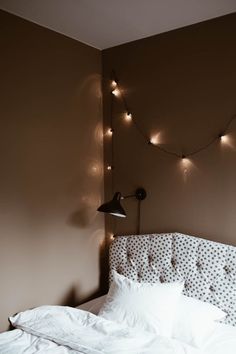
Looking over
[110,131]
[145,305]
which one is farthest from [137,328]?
[110,131]

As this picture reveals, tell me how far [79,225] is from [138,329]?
1.06 metres

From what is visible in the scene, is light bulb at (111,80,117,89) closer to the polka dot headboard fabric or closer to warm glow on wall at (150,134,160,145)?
warm glow on wall at (150,134,160,145)

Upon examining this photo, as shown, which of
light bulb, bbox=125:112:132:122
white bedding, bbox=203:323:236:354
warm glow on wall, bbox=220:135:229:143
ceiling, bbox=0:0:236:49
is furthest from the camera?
light bulb, bbox=125:112:132:122

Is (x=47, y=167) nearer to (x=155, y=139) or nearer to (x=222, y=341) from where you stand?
(x=155, y=139)

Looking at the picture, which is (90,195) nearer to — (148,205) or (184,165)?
(148,205)

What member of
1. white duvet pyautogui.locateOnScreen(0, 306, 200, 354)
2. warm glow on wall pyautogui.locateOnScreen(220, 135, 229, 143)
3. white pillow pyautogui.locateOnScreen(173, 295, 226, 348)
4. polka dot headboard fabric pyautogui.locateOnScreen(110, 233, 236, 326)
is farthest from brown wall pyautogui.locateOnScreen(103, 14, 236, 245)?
white duvet pyautogui.locateOnScreen(0, 306, 200, 354)

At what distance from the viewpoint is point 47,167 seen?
110 inches

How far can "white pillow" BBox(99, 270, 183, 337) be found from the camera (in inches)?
91.0

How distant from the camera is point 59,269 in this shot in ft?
9.52

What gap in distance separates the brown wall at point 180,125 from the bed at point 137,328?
0.18 m

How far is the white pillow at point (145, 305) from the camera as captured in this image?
2312mm

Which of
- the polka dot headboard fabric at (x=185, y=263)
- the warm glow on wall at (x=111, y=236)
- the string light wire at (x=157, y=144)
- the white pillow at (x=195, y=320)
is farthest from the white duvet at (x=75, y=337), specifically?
the string light wire at (x=157, y=144)

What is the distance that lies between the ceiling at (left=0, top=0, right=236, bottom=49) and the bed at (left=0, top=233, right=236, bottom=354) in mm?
1537

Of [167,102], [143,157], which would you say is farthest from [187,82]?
[143,157]
